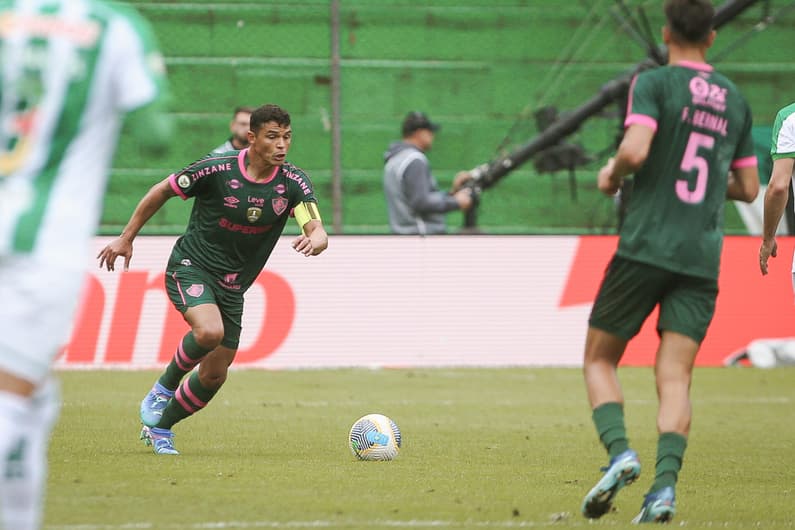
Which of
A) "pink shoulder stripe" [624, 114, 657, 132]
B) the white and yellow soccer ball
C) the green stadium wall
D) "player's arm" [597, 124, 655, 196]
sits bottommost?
the white and yellow soccer ball

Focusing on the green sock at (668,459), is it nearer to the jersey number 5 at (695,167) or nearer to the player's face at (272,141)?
the jersey number 5 at (695,167)

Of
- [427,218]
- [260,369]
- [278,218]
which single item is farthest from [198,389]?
[427,218]

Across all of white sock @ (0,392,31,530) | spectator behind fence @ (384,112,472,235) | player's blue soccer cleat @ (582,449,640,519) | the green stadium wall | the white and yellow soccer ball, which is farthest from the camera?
Result: the green stadium wall

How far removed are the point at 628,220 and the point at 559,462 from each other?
2.68 m

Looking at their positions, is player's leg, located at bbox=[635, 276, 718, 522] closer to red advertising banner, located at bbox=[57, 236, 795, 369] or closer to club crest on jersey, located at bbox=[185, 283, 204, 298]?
club crest on jersey, located at bbox=[185, 283, 204, 298]

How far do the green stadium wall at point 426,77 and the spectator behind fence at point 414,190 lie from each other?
2.20 metres

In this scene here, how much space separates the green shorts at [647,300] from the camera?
5957 mm

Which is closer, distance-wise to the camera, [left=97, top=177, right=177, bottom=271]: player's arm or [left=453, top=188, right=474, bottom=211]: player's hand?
[left=97, top=177, right=177, bottom=271]: player's arm

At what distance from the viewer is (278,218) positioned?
8.85 m

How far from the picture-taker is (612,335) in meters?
6.03

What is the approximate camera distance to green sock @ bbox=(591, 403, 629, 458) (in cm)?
582

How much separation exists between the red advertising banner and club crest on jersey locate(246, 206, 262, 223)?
18.7 ft

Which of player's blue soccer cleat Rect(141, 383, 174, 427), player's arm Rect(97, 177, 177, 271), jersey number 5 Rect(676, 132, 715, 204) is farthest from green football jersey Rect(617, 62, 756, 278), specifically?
player's blue soccer cleat Rect(141, 383, 174, 427)

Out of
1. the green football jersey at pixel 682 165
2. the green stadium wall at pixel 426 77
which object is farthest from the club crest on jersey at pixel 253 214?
the green stadium wall at pixel 426 77
